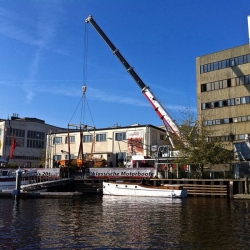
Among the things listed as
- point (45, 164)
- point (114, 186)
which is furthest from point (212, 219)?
point (45, 164)

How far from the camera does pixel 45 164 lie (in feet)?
234

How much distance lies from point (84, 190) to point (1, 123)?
49535mm

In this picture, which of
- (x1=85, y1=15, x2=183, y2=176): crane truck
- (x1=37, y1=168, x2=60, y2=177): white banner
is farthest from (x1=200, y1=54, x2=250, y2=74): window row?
(x1=37, y1=168, x2=60, y2=177): white banner

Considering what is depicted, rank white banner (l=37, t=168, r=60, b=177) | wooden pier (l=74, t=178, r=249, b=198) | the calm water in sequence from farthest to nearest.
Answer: white banner (l=37, t=168, r=60, b=177)
wooden pier (l=74, t=178, r=249, b=198)
the calm water

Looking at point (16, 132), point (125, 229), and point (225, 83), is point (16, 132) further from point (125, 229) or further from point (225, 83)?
point (125, 229)

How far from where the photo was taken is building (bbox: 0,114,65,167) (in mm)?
90169

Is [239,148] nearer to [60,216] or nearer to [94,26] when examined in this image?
[94,26]

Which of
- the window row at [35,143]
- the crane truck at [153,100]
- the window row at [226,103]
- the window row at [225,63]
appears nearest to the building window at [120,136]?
the crane truck at [153,100]

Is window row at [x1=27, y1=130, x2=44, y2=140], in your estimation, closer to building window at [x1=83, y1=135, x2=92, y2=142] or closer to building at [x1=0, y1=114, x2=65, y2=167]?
building at [x1=0, y1=114, x2=65, y2=167]

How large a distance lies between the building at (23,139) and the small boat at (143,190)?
4618cm

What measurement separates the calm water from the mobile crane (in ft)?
82.0

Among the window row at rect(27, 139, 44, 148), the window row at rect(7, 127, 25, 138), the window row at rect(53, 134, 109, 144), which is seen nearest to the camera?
the window row at rect(53, 134, 109, 144)

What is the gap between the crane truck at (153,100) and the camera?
2039 inches

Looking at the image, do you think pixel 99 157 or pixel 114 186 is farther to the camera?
pixel 99 157
